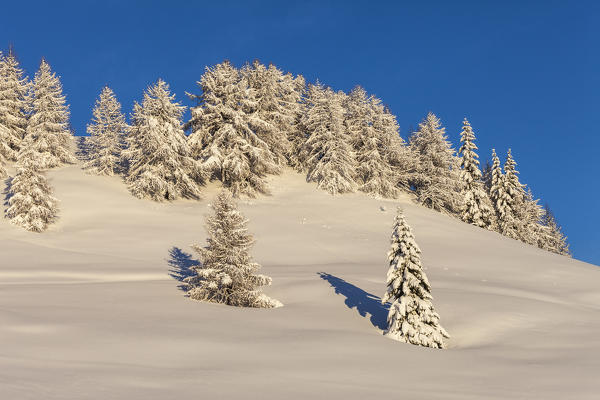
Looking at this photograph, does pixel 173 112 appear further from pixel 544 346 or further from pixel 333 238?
pixel 544 346

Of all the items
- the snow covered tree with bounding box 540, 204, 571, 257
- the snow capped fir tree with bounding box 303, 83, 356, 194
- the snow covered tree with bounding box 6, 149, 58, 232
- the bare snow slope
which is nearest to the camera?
the bare snow slope

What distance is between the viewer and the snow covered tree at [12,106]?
46031mm

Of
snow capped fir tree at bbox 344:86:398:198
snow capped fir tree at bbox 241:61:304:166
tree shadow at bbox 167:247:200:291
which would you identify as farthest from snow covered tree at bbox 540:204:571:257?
tree shadow at bbox 167:247:200:291

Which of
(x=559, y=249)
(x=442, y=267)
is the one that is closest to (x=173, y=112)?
(x=442, y=267)

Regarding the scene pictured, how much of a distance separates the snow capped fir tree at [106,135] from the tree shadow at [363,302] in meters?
30.1

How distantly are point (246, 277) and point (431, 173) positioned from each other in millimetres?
38205

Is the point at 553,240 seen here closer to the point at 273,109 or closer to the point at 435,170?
the point at 435,170

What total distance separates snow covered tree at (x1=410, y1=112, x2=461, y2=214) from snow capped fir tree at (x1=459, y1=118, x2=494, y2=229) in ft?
4.06

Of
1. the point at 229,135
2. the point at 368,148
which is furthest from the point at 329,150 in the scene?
the point at 229,135

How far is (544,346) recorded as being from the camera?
11242 millimetres

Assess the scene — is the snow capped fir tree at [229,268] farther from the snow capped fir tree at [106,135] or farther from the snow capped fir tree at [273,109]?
the snow capped fir tree at [273,109]

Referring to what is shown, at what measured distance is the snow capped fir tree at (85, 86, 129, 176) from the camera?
42906mm

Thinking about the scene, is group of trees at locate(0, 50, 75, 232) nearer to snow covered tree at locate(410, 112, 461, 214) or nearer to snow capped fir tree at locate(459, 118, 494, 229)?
snow covered tree at locate(410, 112, 461, 214)

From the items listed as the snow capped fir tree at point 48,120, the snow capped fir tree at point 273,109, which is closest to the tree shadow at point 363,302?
the snow capped fir tree at point 273,109
